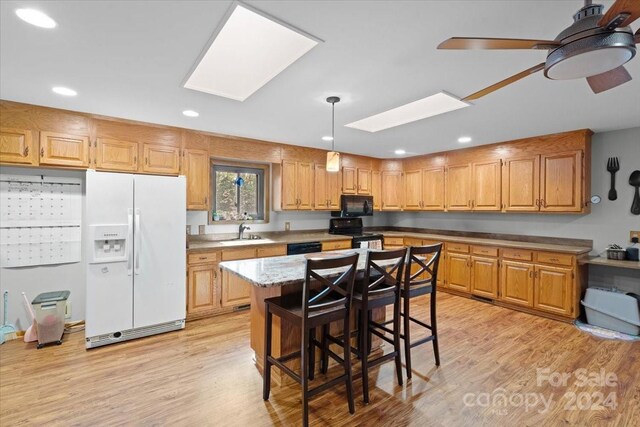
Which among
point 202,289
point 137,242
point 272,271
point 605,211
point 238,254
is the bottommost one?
point 202,289

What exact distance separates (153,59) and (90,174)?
1.62 metres

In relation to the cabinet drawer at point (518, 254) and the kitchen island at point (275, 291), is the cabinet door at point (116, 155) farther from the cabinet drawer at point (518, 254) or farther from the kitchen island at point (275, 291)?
the cabinet drawer at point (518, 254)

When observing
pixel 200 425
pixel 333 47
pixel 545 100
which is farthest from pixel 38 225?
pixel 545 100

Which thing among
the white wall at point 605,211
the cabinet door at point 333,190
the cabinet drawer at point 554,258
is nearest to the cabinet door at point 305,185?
the cabinet door at point 333,190

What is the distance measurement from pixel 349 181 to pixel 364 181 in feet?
1.23

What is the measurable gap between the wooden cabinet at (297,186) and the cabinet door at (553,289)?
3321 millimetres

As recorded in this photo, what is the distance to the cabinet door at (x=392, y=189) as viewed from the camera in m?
5.90

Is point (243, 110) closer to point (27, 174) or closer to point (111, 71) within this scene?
point (111, 71)

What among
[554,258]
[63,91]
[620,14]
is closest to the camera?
[620,14]

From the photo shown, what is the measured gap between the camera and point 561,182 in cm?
388

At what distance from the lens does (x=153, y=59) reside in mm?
2041

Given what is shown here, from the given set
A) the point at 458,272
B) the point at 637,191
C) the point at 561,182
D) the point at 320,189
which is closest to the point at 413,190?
the point at 458,272

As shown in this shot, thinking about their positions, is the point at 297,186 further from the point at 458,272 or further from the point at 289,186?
the point at 458,272

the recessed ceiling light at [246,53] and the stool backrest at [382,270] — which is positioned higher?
the recessed ceiling light at [246,53]
